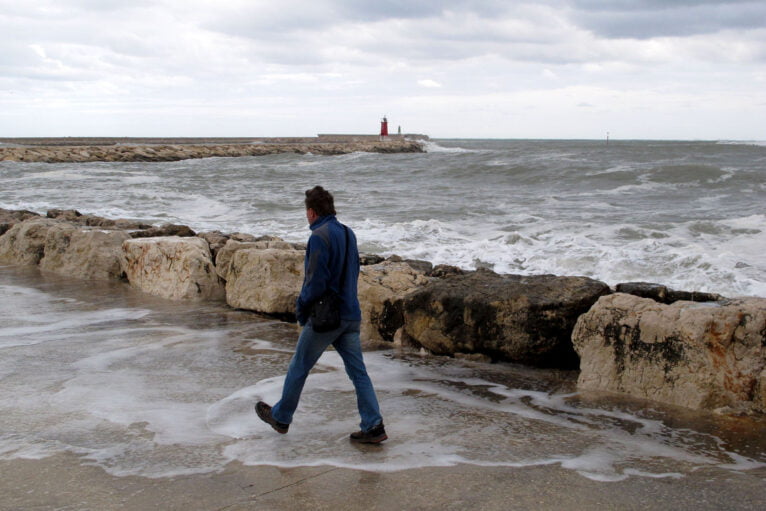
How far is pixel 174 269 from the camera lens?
8.20 metres

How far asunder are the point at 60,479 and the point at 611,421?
317 centimetres

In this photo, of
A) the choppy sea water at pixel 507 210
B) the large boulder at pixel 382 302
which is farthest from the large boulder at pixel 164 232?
the large boulder at pixel 382 302

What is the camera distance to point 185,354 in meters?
5.80

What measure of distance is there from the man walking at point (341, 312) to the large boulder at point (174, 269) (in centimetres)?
428

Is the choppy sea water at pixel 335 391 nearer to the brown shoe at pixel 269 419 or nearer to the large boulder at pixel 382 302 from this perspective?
Result: the brown shoe at pixel 269 419

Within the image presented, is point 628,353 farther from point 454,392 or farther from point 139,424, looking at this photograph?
point 139,424

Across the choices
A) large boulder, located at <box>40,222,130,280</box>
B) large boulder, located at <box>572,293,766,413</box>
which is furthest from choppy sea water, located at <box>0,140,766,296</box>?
large boulder, located at <box>572,293,766,413</box>

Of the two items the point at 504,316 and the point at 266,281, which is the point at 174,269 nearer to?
the point at 266,281

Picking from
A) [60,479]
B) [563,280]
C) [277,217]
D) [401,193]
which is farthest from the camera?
[401,193]

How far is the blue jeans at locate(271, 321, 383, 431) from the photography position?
3906mm

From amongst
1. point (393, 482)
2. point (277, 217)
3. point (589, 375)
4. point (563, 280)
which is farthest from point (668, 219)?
point (393, 482)

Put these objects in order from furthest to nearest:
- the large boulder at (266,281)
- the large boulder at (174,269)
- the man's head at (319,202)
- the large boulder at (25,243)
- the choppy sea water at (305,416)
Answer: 1. the large boulder at (25,243)
2. the large boulder at (174,269)
3. the large boulder at (266,281)
4. the man's head at (319,202)
5. the choppy sea water at (305,416)

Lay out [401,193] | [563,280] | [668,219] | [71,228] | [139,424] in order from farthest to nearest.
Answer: [401,193] < [668,219] < [71,228] < [563,280] < [139,424]

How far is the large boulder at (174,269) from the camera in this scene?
8.04 m
